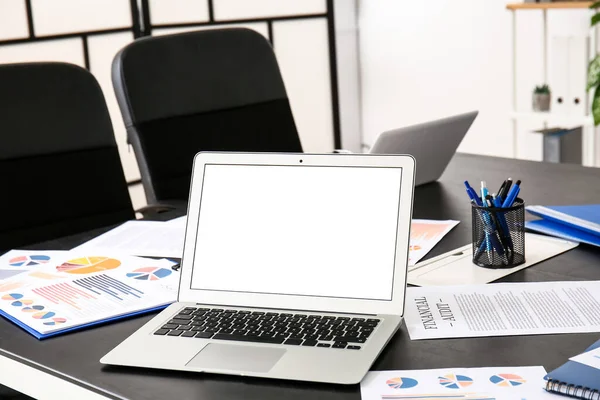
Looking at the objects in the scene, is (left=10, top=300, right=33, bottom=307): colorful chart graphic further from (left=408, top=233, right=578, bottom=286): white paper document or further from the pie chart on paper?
(left=408, top=233, right=578, bottom=286): white paper document

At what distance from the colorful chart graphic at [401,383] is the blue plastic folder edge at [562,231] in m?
0.57

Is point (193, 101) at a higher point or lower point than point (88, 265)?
higher

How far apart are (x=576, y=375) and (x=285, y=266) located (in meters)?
0.42

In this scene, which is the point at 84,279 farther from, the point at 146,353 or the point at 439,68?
the point at 439,68

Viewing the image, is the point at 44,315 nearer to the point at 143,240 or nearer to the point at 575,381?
the point at 143,240

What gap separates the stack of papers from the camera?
119cm

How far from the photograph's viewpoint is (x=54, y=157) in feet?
6.23

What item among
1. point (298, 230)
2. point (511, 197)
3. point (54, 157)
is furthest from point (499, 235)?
→ point (54, 157)

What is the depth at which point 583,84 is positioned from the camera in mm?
3559

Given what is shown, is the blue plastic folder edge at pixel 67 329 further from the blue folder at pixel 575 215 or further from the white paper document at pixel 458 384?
the blue folder at pixel 575 215

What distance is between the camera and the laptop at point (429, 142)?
162 cm

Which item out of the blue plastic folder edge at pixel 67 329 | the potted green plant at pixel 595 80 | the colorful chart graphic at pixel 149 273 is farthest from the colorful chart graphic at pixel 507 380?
the potted green plant at pixel 595 80

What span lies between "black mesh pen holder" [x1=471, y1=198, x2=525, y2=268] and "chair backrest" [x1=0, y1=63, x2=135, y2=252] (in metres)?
0.95

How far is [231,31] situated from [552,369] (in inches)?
60.4
